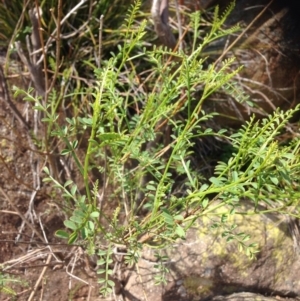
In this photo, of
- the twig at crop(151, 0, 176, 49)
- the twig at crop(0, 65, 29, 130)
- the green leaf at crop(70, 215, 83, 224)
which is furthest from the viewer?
the twig at crop(0, 65, 29, 130)

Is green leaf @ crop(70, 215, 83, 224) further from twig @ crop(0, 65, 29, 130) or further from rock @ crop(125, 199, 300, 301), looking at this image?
twig @ crop(0, 65, 29, 130)

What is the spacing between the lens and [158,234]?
1194 mm

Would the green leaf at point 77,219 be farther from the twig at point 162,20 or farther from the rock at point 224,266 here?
the twig at point 162,20

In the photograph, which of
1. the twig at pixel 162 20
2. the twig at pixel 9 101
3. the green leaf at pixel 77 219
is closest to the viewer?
Answer: the green leaf at pixel 77 219

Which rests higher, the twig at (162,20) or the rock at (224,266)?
the twig at (162,20)

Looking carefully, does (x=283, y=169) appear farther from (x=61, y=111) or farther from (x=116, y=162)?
(x=61, y=111)

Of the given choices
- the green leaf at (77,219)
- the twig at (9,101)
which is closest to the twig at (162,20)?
the twig at (9,101)

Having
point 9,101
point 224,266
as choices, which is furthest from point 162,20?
point 224,266

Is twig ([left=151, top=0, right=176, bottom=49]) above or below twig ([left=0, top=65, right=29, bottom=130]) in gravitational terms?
above

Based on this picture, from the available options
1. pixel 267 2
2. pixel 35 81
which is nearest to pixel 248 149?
pixel 35 81

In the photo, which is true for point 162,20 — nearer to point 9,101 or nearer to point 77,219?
point 9,101

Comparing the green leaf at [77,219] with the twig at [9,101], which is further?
the twig at [9,101]

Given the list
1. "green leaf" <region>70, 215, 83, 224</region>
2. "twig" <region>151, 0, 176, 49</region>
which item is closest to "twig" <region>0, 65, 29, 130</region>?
"twig" <region>151, 0, 176, 49</region>

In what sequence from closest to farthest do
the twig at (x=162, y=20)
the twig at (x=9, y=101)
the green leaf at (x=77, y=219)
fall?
the green leaf at (x=77, y=219) < the twig at (x=162, y=20) < the twig at (x=9, y=101)
